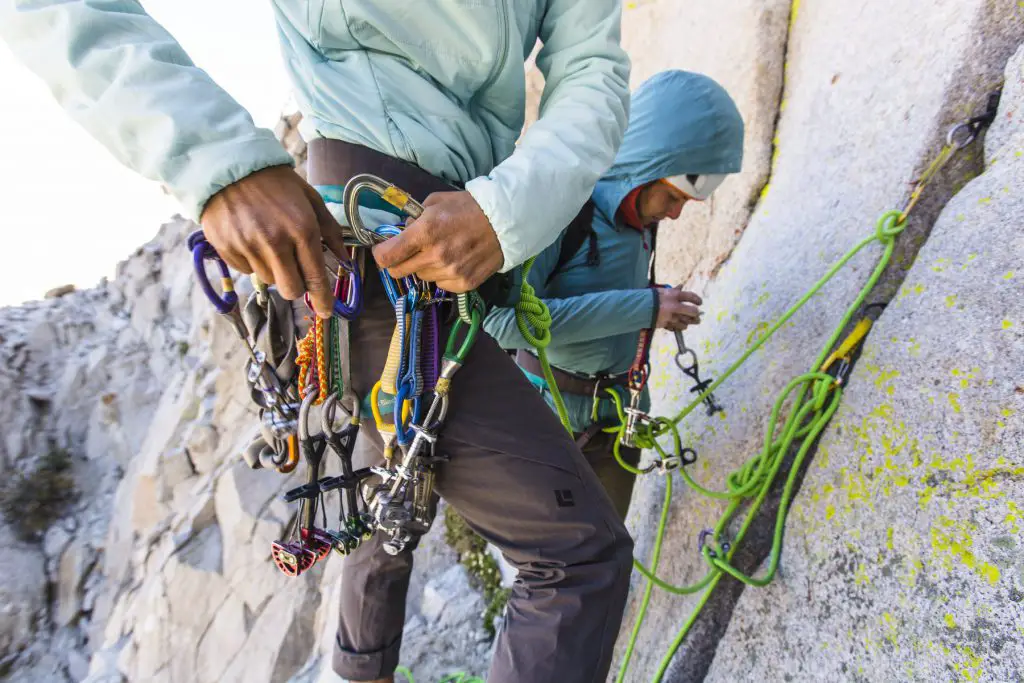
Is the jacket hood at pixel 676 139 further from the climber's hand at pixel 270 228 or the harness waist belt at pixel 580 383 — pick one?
the climber's hand at pixel 270 228

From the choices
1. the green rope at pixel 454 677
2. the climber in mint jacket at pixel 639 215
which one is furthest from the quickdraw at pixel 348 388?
the green rope at pixel 454 677

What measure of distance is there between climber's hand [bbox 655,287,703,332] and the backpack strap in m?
0.26

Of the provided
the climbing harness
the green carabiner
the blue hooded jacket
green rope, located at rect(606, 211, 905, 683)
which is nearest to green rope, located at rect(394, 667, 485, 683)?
the climbing harness

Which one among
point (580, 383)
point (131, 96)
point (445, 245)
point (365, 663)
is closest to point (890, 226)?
point (580, 383)

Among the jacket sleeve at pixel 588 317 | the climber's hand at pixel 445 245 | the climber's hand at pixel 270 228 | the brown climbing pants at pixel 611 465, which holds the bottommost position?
the brown climbing pants at pixel 611 465

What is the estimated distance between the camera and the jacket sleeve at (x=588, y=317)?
1.76 m

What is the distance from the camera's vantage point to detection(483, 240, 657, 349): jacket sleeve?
176 cm

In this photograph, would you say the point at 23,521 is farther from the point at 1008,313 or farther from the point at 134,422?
the point at 1008,313

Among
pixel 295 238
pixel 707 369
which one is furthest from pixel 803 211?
pixel 295 238

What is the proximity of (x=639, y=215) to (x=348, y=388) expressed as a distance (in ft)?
4.28

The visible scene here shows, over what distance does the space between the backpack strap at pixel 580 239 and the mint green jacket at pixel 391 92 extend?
26.2 inches

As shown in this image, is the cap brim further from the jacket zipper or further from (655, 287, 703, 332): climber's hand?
the jacket zipper

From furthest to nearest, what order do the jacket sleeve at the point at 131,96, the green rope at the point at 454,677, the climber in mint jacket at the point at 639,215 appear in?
the green rope at the point at 454,677
the climber in mint jacket at the point at 639,215
the jacket sleeve at the point at 131,96

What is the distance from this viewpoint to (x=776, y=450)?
1.77m
